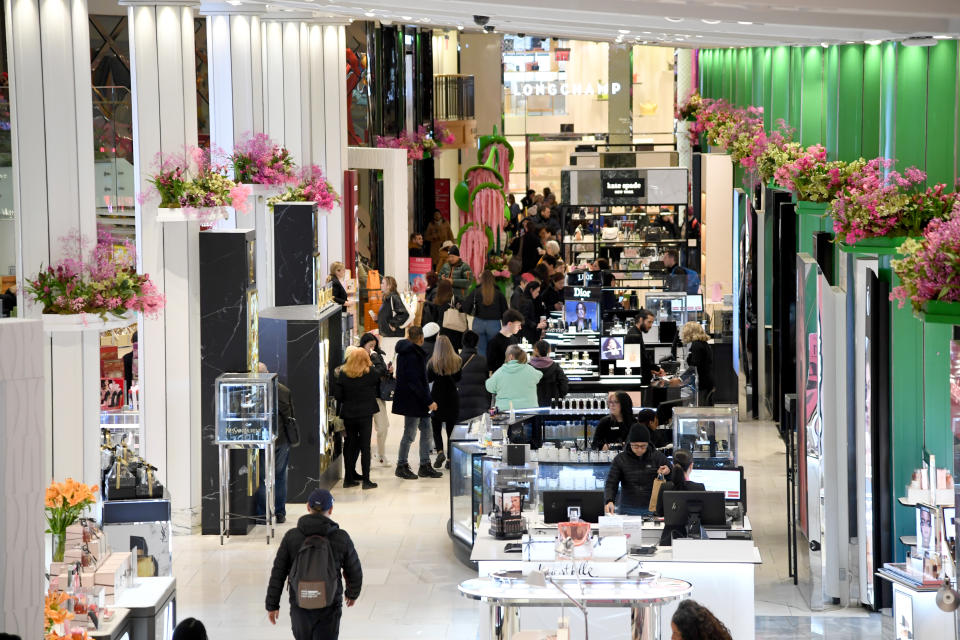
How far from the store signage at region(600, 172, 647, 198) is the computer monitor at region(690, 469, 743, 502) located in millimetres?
12020

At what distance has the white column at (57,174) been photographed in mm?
8656

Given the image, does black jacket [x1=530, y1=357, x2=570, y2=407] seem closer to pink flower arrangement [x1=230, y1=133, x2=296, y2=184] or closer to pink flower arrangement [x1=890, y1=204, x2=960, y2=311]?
pink flower arrangement [x1=230, y1=133, x2=296, y2=184]

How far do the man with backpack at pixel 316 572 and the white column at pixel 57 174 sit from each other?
1899mm

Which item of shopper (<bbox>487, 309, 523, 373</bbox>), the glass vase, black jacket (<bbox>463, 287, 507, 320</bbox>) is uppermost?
black jacket (<bbox>463, 287, 507, 320</bbox>)

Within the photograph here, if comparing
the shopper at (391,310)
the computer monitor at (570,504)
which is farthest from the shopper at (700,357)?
the computer monitor at (570,504)

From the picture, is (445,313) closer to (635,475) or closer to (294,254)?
(294,254)

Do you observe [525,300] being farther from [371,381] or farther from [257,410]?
[257,410]

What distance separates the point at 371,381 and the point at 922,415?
215 inches

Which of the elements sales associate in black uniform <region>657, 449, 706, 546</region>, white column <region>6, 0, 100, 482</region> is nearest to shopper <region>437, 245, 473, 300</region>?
sales associate in black uniform <region>657, 449, 706, 546</region>

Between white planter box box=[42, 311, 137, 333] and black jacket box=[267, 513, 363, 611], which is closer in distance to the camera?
black jacket box=[267, 513, 363, 611]

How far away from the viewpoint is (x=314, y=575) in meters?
7.79

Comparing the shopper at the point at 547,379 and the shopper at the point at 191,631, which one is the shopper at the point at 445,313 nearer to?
the shopper at the point at 547,379

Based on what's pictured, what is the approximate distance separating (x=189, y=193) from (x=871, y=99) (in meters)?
4.97

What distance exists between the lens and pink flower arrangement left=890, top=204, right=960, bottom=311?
602 centimetres
